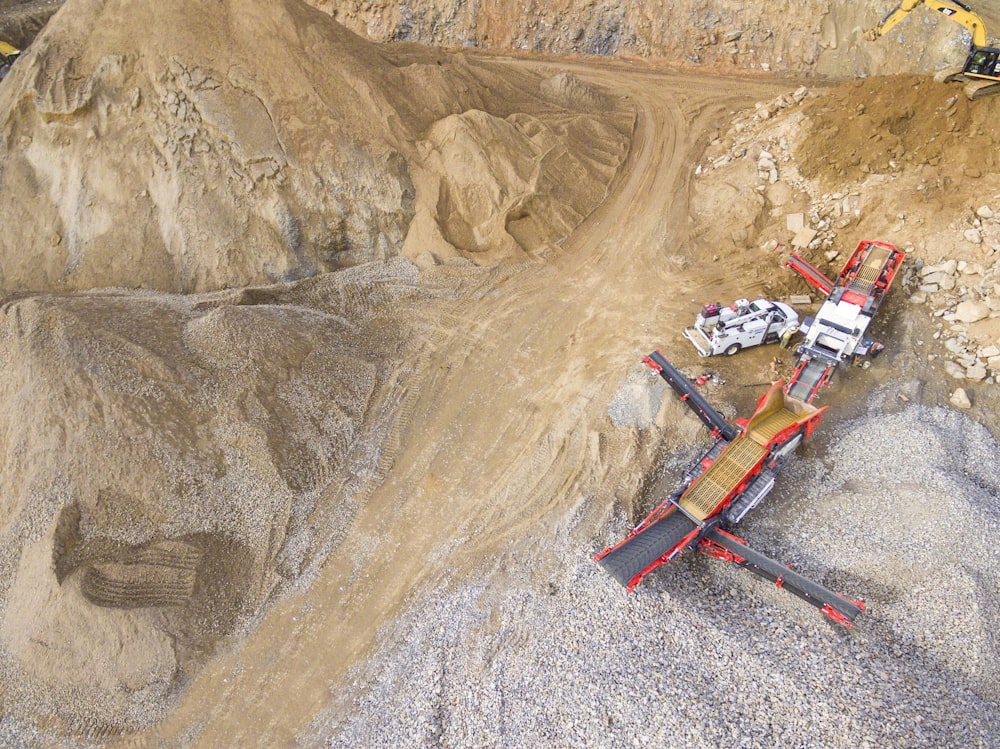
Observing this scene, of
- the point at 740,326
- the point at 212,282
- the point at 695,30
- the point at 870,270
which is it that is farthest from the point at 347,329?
the point at 695,30

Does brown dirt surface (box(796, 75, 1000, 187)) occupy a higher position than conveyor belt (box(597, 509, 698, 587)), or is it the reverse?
brown dirt surface (box(796, 75, 1000, 187))

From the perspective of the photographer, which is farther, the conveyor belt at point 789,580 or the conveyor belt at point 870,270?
the conveyor belt at point 870,270

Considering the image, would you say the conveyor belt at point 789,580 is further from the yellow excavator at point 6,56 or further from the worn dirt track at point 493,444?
the yellow excavator at point 6,56

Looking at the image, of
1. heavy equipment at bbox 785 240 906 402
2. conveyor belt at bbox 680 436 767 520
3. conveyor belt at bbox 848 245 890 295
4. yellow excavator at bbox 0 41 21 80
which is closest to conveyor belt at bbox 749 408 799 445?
conveyor belt at bbox 680 436 767 520

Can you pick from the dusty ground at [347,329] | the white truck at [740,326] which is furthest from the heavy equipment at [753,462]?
the dusty ground at [347,329]

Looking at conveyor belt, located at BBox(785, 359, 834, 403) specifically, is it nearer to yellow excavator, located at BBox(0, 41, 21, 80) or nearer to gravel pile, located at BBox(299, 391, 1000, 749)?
gravel pile, located at BBox(299, 391, 1000, 749)

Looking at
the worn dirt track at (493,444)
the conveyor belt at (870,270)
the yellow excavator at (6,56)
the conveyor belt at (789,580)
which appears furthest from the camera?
the yellow excavator at (6,56)
